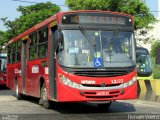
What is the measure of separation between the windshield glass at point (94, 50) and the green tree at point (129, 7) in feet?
75.1

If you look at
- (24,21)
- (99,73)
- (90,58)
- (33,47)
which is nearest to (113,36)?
(90,58)

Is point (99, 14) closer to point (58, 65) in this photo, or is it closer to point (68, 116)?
point (58, 65)

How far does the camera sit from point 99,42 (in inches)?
514

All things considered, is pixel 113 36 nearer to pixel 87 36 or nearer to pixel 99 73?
pixel 87 36

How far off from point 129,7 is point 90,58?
79.9 ft

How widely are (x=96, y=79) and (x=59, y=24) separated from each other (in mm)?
1964

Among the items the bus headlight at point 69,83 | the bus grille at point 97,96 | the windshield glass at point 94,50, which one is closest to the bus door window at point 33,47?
Answer: the windshield glass at point 94,50

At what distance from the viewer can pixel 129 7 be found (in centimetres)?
3650

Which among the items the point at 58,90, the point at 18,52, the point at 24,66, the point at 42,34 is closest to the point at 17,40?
the point at 18,52

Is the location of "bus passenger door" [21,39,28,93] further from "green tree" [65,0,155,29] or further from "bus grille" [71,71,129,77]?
"green tree" [65,0,155,29]

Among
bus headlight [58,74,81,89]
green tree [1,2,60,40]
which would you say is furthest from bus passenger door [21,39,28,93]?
green tree [1,2,60,40]

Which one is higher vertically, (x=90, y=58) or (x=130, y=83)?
(x=90, y=58)

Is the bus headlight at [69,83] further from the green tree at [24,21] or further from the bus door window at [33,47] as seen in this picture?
the green tree at [24,21]

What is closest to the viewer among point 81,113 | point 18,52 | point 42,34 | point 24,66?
point 81,113
